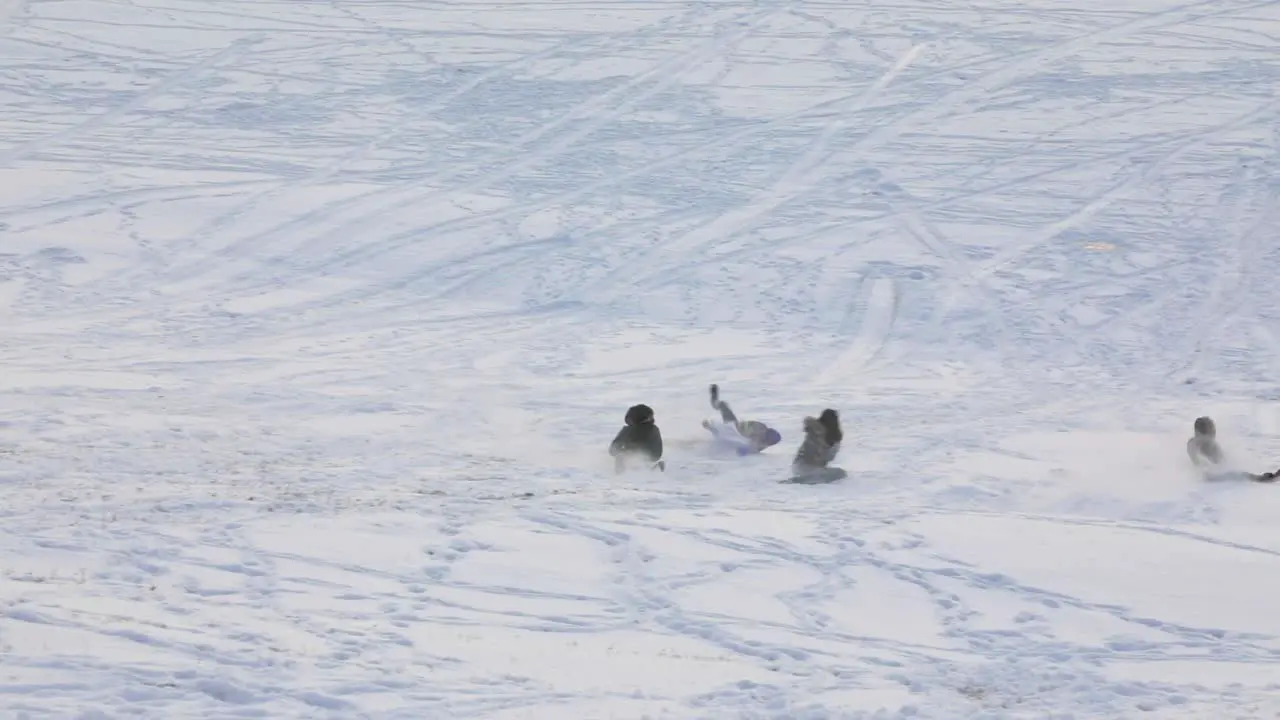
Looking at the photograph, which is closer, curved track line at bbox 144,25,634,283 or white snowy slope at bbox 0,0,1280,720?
white snowy slope at bbox 0,0,1280,720

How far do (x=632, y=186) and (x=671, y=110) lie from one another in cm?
279

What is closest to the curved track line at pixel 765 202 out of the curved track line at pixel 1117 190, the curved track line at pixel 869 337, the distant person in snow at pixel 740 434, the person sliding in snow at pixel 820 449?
the curved track line at pixel 869 337

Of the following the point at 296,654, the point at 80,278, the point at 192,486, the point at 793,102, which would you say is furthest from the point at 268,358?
the point at 793,102

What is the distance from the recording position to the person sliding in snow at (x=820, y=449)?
11.4 metres

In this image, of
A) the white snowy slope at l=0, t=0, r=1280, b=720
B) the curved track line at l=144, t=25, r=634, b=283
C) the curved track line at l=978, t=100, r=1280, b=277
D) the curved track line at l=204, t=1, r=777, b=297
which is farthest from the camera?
the curved track line at l=978, t=100, r=1280, b=277

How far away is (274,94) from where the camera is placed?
23.5 meters

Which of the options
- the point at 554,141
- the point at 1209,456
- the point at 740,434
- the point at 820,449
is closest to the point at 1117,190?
the point at 554,141

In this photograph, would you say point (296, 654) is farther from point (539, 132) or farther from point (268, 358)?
point (539, 132)

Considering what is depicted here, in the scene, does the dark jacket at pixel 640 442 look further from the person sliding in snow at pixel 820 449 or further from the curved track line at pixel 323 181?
the curved track line at pixel 323 181

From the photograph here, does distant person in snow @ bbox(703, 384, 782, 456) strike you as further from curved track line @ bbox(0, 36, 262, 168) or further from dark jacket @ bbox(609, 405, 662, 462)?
curved track line @ bbox(0, 36, 262, 168)

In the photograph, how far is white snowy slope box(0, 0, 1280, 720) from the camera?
7.43 m

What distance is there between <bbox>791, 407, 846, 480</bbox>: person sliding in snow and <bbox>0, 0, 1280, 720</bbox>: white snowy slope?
22 centimetres

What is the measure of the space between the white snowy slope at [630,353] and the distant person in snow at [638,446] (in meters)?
0.30

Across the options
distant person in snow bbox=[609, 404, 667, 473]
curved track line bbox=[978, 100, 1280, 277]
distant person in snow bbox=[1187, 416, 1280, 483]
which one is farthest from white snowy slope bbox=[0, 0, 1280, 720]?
distant person in snow bbox=[609, 404, 667, 473]
